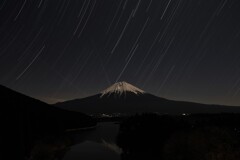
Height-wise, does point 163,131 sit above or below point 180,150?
below

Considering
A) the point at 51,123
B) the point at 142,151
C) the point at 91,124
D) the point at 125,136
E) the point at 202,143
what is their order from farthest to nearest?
the point at 91,124 < the point at 51,123 < the point at 125,136 < the point at 142,151 < the point at 202,143

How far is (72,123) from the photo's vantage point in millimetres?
152000

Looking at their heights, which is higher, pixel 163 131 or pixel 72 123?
pixel 163 131

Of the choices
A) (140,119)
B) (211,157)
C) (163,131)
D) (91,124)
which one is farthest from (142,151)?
(91,124)

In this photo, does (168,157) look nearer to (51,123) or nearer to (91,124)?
(51,123)

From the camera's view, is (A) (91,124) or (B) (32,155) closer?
(B) (32,155)

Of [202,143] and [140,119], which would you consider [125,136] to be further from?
[202,143]

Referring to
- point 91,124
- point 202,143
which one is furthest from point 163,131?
point 91,124

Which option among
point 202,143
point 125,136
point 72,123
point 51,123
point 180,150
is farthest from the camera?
point 72,123

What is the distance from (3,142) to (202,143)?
819 inches

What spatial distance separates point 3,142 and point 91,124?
493 feet

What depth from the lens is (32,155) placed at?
40.6m

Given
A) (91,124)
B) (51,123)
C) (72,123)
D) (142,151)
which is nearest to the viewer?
(142,151)

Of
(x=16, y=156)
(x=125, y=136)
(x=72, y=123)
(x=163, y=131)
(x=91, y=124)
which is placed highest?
(x=16, y=156)
